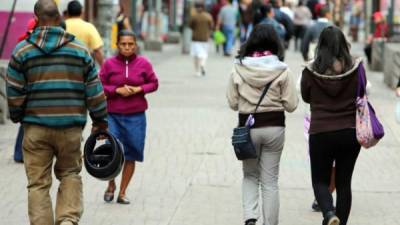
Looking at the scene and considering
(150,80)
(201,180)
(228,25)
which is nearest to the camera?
(150,80)

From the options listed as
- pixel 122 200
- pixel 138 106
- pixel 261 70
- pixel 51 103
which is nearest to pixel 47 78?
pixel 51 103

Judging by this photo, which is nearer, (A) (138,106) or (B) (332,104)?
(B) (332,104)

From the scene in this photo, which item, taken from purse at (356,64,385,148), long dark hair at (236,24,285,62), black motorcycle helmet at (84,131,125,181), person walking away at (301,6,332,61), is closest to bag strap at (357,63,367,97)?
purse at (356,64,385,148)

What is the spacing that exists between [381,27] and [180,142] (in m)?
13.5

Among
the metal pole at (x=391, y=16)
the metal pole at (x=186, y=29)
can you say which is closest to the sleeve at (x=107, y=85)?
the metal pole at (x=391, y=16)

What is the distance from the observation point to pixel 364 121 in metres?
7.94

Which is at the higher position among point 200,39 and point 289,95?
point 289,95

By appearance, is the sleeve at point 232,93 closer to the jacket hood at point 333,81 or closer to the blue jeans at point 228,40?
the jacket hood at point 333,81

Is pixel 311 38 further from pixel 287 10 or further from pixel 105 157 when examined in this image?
pixel 287 10

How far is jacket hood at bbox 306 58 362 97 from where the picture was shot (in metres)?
7.99

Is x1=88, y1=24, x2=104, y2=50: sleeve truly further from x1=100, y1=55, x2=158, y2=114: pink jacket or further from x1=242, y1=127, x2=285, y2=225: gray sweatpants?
x1=242, y1=127, x2=285, y2=225: gray sweatpants

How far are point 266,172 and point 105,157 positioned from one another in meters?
1.20

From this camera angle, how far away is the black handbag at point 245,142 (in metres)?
8.15

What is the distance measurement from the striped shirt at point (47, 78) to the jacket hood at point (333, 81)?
65.9 inches
